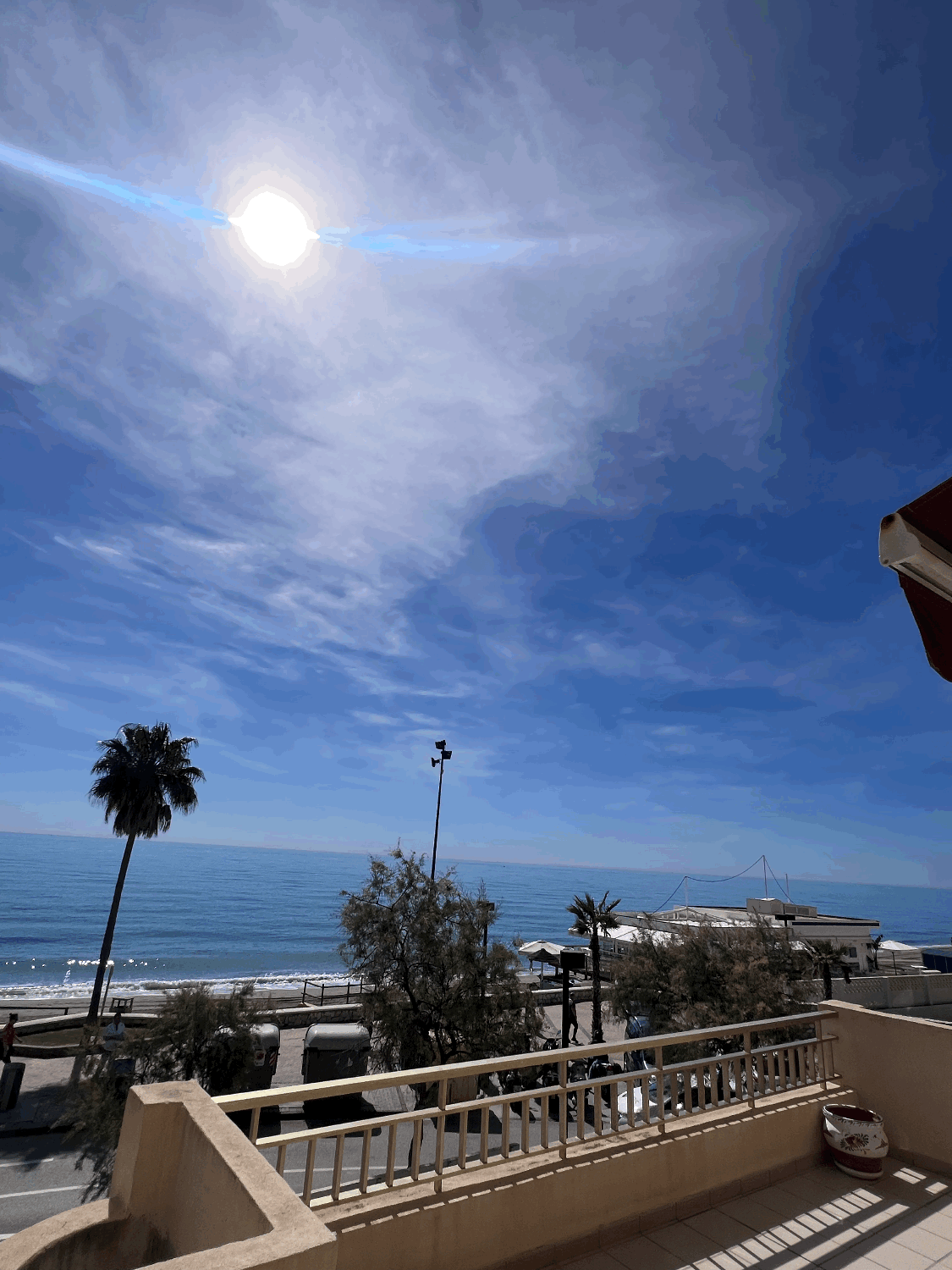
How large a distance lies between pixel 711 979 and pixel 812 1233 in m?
18.4

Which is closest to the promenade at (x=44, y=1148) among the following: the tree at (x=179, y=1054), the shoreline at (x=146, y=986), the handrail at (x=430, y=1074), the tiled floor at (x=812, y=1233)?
the tree at (x=179, y=1054)

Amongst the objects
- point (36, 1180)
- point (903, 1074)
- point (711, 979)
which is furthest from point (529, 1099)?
point (711, 979)

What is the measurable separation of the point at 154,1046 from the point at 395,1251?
14938 mm

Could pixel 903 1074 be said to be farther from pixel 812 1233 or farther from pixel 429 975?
pixel 429 975

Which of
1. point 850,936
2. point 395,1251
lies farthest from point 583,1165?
point 850,936

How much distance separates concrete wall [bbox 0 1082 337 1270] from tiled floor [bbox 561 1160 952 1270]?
8.08 feet

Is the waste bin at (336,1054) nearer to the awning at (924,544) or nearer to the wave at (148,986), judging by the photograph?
the awning at (924,544)

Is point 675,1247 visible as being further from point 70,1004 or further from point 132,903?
point 132,903

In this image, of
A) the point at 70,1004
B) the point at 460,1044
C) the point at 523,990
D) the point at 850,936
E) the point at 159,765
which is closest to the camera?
the point at 460,1044

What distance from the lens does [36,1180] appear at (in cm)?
1271

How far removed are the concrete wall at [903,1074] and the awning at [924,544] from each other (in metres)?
5.04

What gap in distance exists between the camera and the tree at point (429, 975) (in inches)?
631

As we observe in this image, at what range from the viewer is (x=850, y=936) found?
44.0m

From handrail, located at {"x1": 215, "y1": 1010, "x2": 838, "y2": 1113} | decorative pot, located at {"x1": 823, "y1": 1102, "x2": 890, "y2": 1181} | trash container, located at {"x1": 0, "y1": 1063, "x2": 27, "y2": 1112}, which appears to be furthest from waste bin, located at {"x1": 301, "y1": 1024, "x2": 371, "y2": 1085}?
handrail, located at {"x1": 215, "y1": 1010, "x2": 838, "y2": 1113}
